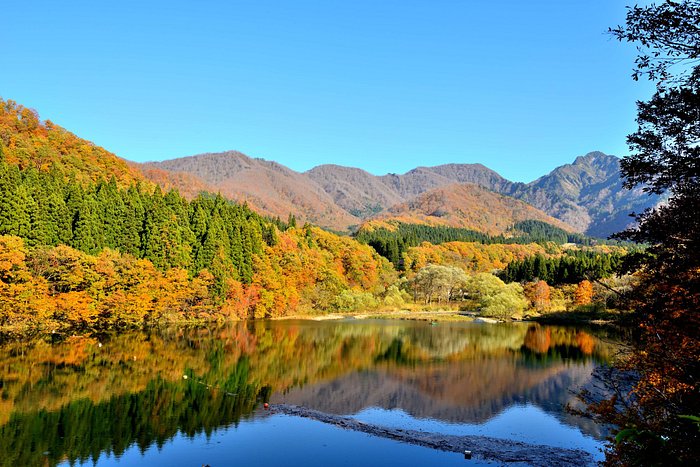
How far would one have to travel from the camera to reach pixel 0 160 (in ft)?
170

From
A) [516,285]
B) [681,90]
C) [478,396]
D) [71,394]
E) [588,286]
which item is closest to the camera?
[681,90]

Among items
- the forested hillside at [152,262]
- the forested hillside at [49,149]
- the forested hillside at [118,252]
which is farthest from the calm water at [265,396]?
the forested hillside at [49,149]

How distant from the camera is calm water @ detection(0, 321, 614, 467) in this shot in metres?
22.7

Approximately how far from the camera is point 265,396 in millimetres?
A: 32906

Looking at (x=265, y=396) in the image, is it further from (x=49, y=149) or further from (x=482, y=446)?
(x=49, y=149)

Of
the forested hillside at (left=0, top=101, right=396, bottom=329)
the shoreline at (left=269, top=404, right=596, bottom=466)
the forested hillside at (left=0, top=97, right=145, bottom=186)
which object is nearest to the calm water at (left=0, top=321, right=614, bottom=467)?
the shoreline at (left=269, top=404, right=596, bottom=466)

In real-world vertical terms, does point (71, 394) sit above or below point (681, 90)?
below

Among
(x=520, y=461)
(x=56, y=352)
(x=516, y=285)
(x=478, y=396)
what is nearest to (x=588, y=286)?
(x=516, y=285)

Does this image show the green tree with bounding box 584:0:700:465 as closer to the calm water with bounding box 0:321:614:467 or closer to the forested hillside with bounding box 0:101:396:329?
the calm water with bounding box 0:321:614:467

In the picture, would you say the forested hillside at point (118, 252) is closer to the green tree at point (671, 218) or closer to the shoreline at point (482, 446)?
the shoreline at point (482, 446)

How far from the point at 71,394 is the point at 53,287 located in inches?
961

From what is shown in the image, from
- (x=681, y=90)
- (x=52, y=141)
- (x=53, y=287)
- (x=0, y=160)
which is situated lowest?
(x=53, y=287)

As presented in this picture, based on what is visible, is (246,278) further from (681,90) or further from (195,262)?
(681,90)

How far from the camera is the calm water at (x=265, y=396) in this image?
2273cm
